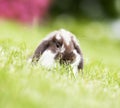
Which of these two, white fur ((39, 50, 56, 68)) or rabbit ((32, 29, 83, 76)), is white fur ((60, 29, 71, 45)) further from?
white fur ((39, 50, 56, 68))

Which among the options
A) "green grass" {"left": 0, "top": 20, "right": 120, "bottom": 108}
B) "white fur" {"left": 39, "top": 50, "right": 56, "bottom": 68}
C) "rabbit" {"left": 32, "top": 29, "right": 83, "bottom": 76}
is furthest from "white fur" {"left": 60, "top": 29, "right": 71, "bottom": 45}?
"green grass" {"left": 0, "top": 20, "right": 120, "bottom": 108}

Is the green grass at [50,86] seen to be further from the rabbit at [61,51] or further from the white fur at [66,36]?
the white fur at [66,36]

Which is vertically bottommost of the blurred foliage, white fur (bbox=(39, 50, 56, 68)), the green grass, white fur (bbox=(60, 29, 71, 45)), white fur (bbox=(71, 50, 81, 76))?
the green grass

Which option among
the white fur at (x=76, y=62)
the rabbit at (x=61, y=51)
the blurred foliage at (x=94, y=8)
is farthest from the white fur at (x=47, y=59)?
the blurred foliage at (x=94, y=8)

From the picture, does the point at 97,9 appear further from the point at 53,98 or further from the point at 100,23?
the point at 53,98

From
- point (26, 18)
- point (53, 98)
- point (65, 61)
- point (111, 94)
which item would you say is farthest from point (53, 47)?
point (26, 18)

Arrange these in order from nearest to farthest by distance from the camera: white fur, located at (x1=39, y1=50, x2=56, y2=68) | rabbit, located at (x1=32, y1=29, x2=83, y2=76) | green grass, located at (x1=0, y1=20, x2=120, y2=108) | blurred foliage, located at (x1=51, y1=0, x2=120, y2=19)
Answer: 1. green grass, located at (x1=0, y1=20, x2=120, y2=108)
2. white fur, located at (x1=39, y1=50, x2=56, y2=68)
3. rabbit, located at (x1=32, y1=29, x2=83, y2=76)
4. blurred foliage, located at (x1=51, y1=0, x2=120, y2=19)

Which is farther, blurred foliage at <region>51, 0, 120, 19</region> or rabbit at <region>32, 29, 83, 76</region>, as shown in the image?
blurred foliage at <region>51, 0, 120, 19</region>

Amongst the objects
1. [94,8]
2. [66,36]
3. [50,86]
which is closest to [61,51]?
[66,36]

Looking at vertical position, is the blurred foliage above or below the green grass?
above
